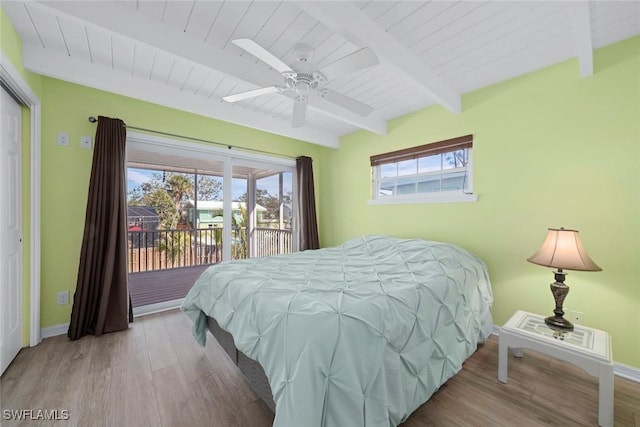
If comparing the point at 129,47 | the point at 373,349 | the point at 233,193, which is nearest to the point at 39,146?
the point at 129,47

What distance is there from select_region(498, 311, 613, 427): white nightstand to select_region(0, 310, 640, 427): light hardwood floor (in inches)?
6.0

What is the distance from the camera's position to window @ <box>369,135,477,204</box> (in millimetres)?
2824

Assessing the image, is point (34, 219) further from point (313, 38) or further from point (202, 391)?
point (313, 38)

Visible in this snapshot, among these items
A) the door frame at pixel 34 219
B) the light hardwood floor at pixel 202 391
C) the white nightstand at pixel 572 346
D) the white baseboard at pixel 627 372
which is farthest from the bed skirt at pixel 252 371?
the white baseboard at pixel 627 372

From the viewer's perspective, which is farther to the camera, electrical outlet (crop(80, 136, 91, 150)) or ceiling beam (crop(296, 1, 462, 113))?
electrical outlet (crop(80, 136, 91, 150))

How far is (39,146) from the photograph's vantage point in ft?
7.46

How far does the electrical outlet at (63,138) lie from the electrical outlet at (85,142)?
0.35ft

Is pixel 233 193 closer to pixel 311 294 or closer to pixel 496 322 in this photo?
pixel 311 294

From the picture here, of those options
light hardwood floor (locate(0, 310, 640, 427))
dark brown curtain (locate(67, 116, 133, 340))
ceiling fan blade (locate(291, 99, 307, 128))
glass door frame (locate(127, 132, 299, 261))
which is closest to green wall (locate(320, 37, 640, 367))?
light hardwood floor (locate(0, 310, 640, 427))

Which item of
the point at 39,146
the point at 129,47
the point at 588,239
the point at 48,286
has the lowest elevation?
the point at 48,286

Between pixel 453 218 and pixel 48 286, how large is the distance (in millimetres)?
4106

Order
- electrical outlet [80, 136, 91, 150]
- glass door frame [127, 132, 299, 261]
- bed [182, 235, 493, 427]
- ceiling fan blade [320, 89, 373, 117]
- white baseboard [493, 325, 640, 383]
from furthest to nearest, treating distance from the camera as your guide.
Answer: glass door frame [127, 132, 299, 261]
electrical outlet [80, 136, 91, 150]
ceiling fan blade [320, 89, 373, 117]
white baseboard [493, 325, 640, 383]
bed [182, 235, 493, 427]

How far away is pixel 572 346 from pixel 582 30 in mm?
1941

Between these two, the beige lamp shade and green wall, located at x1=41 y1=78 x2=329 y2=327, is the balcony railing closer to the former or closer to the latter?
green wall, located at x1=41 y1=78 x2=329 y2=327
